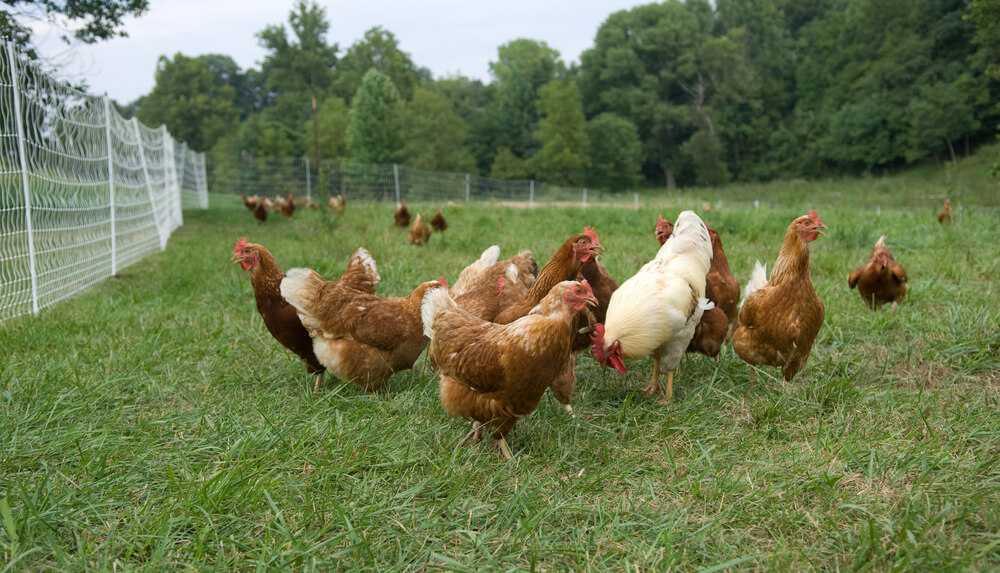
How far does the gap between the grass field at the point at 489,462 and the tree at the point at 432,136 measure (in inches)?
1316

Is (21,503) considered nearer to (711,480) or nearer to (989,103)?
(711,480)

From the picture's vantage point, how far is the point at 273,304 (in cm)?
342

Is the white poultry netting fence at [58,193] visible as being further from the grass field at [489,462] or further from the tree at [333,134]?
the tree at [333,134]

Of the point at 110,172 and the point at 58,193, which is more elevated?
the point at 110,172

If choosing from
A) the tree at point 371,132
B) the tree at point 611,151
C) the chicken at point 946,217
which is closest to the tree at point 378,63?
the tree at point 371,132

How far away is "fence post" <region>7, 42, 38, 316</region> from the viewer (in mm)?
4426

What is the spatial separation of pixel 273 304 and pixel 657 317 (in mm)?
2137

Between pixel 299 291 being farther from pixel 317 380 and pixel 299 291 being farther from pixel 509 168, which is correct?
pixel 509 168

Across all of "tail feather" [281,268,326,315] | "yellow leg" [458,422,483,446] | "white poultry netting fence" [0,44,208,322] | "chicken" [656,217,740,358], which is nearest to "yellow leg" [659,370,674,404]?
"chicken" [656,217,740,358]

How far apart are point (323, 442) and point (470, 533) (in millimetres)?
865

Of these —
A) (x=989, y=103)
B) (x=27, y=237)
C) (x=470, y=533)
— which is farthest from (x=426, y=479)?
(x=989, y=103)

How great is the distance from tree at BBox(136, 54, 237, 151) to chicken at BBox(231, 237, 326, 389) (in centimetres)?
4885

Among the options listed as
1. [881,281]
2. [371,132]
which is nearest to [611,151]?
[371,132]

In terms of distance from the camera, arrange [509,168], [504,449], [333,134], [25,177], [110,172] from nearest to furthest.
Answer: [504,449] → [25,177] → [110,172] → [333,134] → [509,168]
